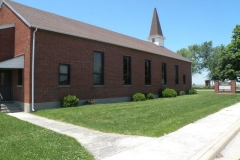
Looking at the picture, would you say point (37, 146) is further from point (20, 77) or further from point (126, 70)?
point (126, 70)

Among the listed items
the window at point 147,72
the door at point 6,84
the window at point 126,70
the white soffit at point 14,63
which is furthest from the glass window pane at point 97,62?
the window at point 147,72

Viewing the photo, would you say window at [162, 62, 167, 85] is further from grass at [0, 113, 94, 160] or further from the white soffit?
grass at [0, 113, 94, 160]

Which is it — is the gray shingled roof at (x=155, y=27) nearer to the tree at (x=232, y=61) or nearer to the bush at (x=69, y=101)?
the tree at (x=232, y=61)

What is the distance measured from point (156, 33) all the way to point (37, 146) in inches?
1217

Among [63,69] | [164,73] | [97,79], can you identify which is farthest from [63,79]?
[164,73]

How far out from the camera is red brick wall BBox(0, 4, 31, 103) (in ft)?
41.2

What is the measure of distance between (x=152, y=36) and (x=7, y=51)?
24.2 metres

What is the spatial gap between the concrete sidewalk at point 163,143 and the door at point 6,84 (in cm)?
775

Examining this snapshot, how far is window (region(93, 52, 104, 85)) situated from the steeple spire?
18560 mm

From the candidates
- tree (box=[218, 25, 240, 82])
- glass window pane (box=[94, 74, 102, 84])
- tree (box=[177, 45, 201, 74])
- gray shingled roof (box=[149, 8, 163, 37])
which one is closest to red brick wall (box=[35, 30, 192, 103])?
glass window pane (box=[94, 74, 102, 84])

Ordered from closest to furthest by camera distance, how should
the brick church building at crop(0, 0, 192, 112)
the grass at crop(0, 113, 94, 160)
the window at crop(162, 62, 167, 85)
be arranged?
the grass at crop(0, 113, 94, 160), the brick church building at crop(0, 0, 192, 112), the window at crop(162, 62, 167, 85)

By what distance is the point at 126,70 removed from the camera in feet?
65.0

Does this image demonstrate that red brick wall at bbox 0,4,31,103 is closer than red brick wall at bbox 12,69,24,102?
Yes

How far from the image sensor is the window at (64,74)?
1416cm
